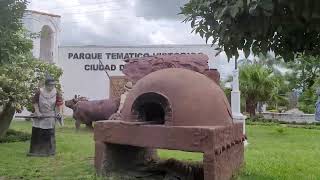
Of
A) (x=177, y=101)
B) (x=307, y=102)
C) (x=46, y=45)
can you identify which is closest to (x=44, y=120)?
(x=177, y=101)

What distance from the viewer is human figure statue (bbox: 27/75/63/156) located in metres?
11.0

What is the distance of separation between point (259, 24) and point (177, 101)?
153 inches

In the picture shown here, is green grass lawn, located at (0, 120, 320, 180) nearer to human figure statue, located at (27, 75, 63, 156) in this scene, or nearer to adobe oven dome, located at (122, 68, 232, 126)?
human figure statue, located at (27, 75, 63, 156)

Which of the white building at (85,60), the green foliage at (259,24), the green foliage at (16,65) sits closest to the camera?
Result: the green foliage at (259,24)

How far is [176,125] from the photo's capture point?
7156 mm

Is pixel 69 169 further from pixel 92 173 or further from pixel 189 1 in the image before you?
pixel 189 1

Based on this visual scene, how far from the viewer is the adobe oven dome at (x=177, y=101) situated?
7278 millimetres

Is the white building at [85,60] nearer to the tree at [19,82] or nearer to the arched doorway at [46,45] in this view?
the arched doorway at [46,45]

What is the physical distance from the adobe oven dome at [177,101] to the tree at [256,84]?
68.3 feet

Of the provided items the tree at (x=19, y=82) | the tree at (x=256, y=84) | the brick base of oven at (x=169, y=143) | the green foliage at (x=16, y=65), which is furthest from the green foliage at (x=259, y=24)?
the tree at (x=256, y=84)

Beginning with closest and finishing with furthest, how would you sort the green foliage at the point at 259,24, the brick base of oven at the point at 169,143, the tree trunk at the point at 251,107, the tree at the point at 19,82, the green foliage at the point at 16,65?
the green foliage at the point at 259,24, the green foliage at the point at 16,65, the brick base of oven at the point at 169,143, the tree at the point at 19,82, the tree trunk at the point at 251,107

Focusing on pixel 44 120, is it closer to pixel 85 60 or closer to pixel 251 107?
pixel 85 60

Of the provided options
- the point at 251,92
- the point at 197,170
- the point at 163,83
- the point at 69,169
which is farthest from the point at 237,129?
the point at 251,92

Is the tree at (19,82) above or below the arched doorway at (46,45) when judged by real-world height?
below
